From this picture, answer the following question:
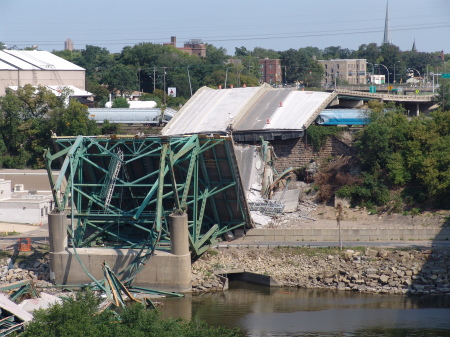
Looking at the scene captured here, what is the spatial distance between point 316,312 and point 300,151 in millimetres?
22865

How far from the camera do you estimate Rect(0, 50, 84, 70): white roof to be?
303 feet

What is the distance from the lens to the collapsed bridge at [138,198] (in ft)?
143

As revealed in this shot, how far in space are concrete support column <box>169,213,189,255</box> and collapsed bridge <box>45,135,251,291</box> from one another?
379 millimetres

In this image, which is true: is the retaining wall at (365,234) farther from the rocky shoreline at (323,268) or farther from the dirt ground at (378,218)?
the dirt ground at (378,218)

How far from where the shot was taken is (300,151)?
60500 mm

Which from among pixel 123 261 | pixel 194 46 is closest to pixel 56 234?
pixel 123 261

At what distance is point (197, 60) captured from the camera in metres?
130

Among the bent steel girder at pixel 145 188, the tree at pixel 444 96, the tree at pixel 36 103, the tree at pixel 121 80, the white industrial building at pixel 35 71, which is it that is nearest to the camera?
the bent steel girder at pixel 145 188

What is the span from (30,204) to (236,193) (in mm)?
14166

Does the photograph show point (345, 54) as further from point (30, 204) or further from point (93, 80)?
point (30, 204)

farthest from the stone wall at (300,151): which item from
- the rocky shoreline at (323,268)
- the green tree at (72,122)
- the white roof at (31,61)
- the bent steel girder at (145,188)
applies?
the white roof at (31,61)

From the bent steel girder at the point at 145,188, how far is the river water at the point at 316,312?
3871 mm

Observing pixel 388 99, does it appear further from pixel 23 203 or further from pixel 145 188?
pixel 23 203

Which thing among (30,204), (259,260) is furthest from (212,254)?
(30,204)
